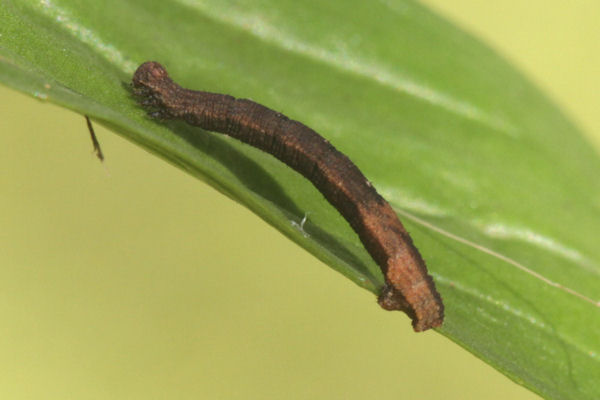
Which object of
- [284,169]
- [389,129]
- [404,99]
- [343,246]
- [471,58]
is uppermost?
[471,58]

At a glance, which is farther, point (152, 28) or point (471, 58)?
point (471, 58)

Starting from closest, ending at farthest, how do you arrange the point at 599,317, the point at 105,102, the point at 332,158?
the point at 105,102 → the point at 332,158 → the point at 599,317

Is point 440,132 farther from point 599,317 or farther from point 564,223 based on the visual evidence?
point 599,317

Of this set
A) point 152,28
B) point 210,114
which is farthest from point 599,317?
point 152,28

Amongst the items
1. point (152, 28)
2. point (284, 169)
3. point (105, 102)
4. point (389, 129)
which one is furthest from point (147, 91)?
point (389, 129)

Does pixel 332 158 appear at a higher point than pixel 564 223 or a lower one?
lower

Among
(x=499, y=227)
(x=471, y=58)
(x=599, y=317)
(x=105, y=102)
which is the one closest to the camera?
(x=105, y=102)
